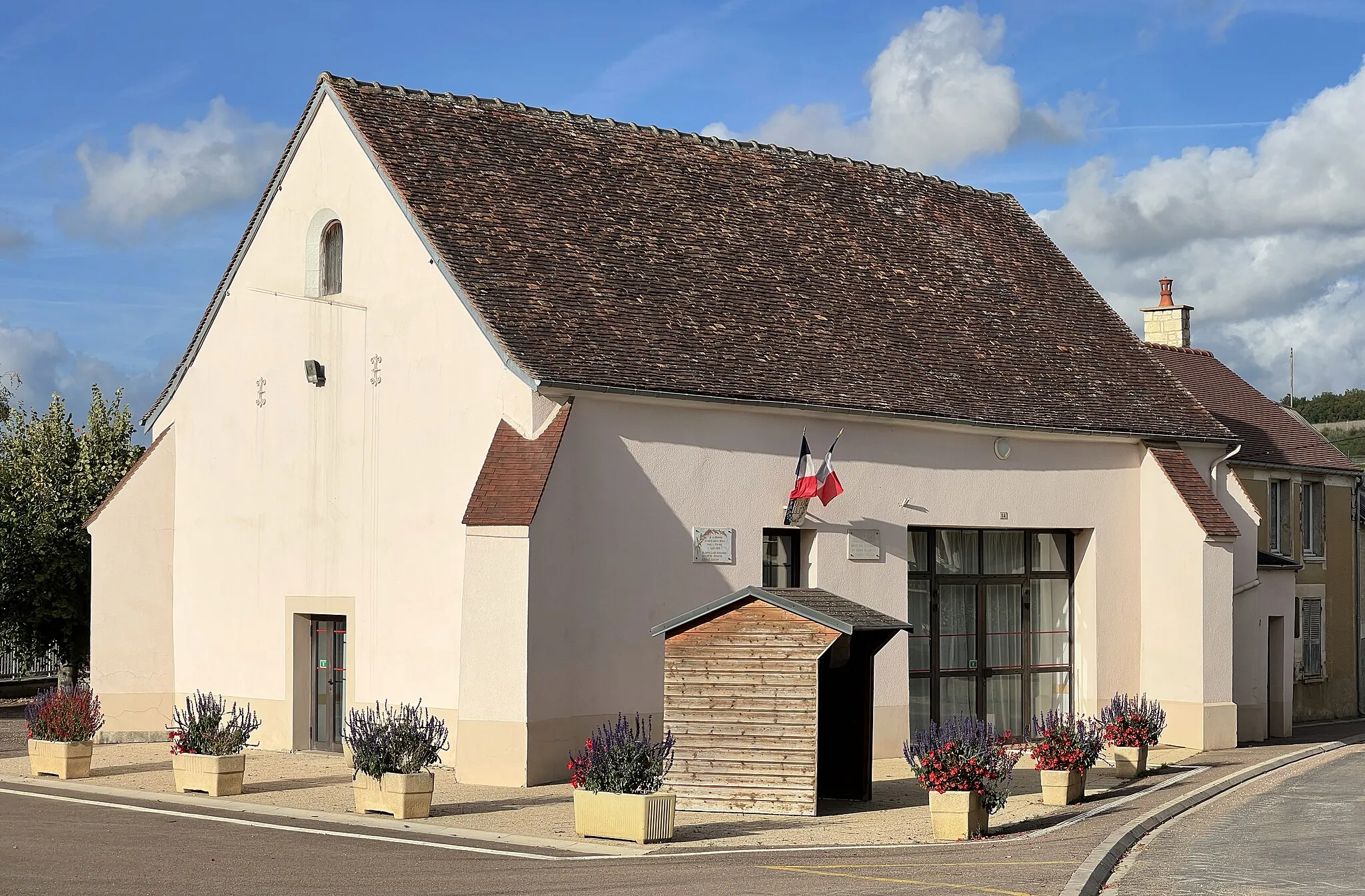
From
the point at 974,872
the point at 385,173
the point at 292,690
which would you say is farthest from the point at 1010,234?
the point at 974,872

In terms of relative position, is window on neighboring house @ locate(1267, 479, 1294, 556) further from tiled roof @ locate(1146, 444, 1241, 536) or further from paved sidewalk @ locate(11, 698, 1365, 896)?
paved sidewalk @ locate(11, 698, 1365, 896)

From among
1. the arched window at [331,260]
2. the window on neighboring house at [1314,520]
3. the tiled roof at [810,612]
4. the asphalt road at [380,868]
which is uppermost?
the arched window at [331,260]

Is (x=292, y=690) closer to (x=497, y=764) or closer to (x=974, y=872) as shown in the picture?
(x=497, y=764)

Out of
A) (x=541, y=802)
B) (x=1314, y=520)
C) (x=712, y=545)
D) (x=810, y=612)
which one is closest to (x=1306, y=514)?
(x=1314, y=520)

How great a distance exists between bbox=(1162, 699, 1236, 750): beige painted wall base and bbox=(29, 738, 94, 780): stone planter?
51.6ft

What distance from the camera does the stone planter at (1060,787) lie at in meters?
16.6

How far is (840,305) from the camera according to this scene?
23172 millimetres

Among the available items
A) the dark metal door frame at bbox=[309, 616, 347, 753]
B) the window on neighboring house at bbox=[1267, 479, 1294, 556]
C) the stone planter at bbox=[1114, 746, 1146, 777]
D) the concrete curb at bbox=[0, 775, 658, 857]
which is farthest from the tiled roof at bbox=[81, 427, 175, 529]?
the window on neighboring house at bbox=[1267, 479, 1294, 556]

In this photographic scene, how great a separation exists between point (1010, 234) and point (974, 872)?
711 inches

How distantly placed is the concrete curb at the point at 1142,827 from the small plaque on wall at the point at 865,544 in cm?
540

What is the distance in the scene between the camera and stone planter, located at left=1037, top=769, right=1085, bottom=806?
654 inches

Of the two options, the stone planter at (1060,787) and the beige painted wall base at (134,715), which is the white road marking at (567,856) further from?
the beige painted wall base at (134,715)

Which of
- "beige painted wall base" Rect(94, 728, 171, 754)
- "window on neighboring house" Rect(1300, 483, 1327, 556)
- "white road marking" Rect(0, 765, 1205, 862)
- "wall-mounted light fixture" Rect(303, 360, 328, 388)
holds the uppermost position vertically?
"wall-mounted light fixture" Rect(303, 360, 328, 388)

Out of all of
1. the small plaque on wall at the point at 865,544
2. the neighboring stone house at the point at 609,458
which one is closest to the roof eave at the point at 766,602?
the neighboring stone house at the point at 609,458
